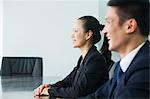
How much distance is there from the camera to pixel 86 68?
2205mm

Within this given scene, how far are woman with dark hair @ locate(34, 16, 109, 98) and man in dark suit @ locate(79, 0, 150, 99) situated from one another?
50 cm

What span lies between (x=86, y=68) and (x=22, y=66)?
7.40ft

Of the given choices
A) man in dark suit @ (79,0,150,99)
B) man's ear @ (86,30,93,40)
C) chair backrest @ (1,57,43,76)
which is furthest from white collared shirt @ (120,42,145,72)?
chair backrest @ (1,57,43,76)

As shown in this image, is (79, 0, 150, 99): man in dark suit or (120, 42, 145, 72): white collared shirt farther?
(120, 42, 145, 72): white collared shirt

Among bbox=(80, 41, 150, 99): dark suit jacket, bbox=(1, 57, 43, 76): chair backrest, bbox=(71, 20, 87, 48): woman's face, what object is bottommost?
bbox=(1, 57, 43, 76): chair backrest

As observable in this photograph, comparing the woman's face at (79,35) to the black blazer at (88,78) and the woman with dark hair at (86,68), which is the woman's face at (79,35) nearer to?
the woman with dark hair at (86,68)

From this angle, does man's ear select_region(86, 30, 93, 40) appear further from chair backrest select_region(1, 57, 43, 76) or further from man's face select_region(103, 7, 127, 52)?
chair backrest select_region(1, 57, 43, 76)

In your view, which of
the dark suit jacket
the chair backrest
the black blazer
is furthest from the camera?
the chair backrest

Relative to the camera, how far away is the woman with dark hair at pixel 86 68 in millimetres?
2139

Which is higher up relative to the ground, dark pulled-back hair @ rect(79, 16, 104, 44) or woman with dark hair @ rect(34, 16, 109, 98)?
dark pulled-back hair @ rect(79, 16, 104, 44)

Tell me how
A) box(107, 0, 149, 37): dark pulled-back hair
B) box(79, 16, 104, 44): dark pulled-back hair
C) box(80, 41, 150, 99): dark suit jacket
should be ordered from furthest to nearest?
box(79, 16, 104, 44): dark pulled-back hair < box(107, 0, 149, 37): dark pulled-back hair < box(80, 41, 150, 99): dark suit jacket

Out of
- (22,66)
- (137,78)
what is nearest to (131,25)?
(137,78)

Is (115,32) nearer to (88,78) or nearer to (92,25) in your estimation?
(88,78)

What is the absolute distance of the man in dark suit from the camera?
1348mm
